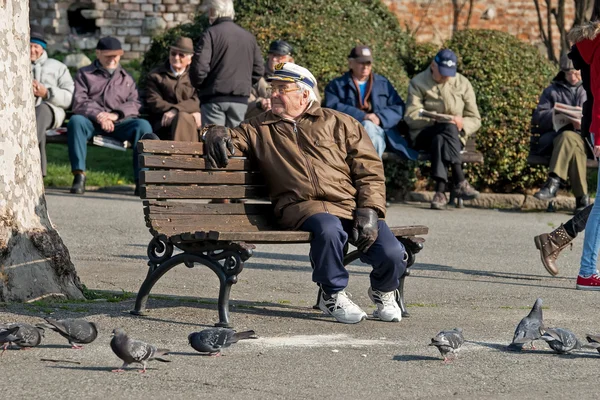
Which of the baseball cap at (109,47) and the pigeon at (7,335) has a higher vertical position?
the baseball cap at (109,47)

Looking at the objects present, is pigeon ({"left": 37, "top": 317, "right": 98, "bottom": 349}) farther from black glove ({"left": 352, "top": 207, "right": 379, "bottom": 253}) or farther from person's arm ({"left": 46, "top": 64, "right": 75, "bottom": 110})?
person's arm ({"left": 46, "top": 64, "right": 75, "bottom": 110})

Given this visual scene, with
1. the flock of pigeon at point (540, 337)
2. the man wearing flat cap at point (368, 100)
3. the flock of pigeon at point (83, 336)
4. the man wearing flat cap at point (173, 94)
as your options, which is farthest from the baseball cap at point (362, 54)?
the flock of pigeon at point (83, 336)

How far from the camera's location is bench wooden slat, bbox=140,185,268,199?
700 cm

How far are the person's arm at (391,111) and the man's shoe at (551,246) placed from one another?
14.2ft

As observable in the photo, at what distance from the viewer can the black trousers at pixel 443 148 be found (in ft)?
42.9

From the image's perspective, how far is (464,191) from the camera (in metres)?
13.4

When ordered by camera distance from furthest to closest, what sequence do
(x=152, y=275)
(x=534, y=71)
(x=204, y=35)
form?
(x=534, y=71) < (x=204, y=35) < (x=152, y=275)

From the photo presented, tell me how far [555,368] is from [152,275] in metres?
2.44

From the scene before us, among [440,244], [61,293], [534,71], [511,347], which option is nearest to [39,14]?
[534,71]

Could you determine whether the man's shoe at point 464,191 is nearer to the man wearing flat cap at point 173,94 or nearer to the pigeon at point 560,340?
the man wearing flat cap at point 173,94

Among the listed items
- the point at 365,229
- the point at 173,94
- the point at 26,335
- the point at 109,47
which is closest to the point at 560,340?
the point at 365,229

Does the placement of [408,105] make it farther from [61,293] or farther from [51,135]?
[61,293]

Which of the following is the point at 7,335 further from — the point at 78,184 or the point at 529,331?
the point at 78,184

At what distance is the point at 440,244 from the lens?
1074cm
